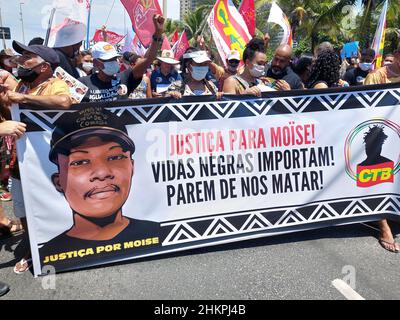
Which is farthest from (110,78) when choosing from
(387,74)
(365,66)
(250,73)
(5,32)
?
(5,32)

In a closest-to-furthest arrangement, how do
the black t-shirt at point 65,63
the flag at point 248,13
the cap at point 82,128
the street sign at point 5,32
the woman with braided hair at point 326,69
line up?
1. the cap at point 82,128
2. the black t-shirt at point 65,63
3. the woman with braided hair at point 326,69
4. the flag at point 248,13
5. the street sign at point 5,32

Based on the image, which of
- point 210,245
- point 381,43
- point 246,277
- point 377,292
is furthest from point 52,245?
point 381,43

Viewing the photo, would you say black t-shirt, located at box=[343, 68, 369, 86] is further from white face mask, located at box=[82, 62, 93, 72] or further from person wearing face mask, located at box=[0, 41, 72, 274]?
person wearing face mask, located at box=[0, 41, 72, 274]

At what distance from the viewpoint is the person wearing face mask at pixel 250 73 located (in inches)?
139

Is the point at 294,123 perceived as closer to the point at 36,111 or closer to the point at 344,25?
the point at 36,111

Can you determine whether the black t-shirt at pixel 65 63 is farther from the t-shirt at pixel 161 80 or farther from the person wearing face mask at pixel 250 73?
the person wearing face mask at pixel 250 73

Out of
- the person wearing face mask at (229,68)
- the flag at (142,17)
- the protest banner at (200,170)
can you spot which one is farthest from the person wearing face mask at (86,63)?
the protest banner at (200,170)

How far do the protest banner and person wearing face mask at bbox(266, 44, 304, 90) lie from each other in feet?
2.02

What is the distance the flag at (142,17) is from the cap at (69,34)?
43.6 inches

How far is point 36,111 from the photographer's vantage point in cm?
267

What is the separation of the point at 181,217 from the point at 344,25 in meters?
26.7

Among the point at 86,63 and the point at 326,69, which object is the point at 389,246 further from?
the point at 86,63

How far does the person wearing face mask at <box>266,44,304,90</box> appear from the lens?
3828mm

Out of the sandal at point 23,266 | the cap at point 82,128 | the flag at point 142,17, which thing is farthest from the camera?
the flag at point 142,17
